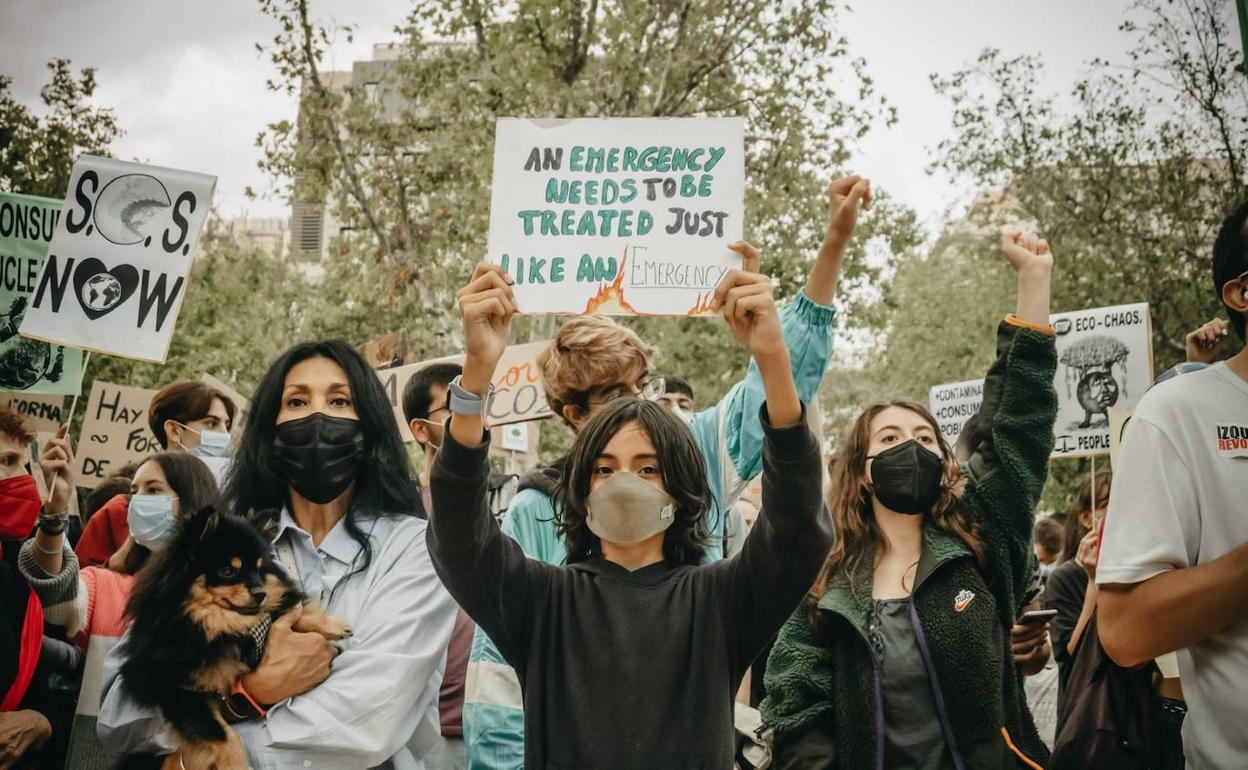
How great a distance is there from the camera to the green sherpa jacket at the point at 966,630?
3.20m

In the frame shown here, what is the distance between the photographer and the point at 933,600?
336 centimetres

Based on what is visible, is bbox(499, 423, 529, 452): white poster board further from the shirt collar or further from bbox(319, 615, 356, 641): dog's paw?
bbox(319, 615, 356, 641): dog's paw

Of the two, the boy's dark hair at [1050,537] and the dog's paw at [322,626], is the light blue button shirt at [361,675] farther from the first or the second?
the boy's dark hair at [1050,537]

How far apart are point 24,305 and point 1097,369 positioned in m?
6.78

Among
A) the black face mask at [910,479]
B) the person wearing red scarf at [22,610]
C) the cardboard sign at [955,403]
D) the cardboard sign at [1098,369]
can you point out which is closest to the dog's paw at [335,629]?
the black face mask at [910,479]

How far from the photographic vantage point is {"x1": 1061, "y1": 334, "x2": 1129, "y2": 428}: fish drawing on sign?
739 cm

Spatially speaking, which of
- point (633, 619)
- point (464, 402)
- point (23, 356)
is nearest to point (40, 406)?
point (23, 356)

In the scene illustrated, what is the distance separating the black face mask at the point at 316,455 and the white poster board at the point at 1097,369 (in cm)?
539

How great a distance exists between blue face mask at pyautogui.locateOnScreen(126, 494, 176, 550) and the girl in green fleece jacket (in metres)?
2.42

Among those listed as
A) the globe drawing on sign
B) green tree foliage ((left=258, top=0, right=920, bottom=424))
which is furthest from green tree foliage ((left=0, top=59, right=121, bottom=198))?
the globe drawing on sign

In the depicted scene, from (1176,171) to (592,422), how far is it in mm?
16439

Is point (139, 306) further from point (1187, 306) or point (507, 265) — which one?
point (1187, 306)

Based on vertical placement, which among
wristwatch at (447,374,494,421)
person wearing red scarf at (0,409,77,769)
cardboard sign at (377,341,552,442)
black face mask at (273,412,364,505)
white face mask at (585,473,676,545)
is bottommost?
person wearing red scarf at (0,409,77,769)

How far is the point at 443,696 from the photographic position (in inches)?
163
